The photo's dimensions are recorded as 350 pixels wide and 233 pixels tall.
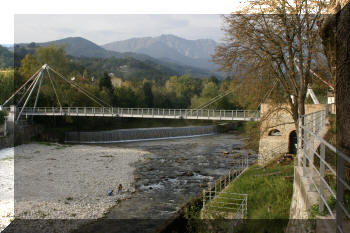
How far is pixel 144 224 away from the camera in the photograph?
41.0 feet

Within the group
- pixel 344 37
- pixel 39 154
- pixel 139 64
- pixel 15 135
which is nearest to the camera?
pixel 344 37

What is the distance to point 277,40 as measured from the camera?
1105 cm

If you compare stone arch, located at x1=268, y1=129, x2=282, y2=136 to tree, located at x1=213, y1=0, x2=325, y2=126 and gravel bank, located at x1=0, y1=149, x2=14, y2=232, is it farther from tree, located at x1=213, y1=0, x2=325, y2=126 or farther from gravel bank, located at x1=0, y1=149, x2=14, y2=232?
gravel bank, located at x1=0, y1=149, x2=14, y2=232

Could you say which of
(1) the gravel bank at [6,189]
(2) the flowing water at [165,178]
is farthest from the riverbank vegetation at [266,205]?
(1) the gravel bank at [6,189]

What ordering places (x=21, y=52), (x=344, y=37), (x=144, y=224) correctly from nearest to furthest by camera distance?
1. (x=344, y=37)
2. (x=144, y=224)
3. (x=21, y=52)

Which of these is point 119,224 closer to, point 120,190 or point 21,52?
point 120,190

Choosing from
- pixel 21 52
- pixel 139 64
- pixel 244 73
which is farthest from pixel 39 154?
pixel 139 64

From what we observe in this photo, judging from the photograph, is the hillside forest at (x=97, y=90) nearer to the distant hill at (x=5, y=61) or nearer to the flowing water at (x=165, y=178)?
the distant hill at (x=5, y=61)

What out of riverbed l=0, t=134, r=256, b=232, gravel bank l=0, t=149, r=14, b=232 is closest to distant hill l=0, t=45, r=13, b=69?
riverbed l=0, t=134, r=256, b=232

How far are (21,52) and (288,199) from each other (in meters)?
136

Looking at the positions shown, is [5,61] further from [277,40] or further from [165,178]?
[277,40]

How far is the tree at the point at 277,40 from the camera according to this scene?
10562 millimetres

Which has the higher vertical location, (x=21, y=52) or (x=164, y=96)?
(x=21, y=52)

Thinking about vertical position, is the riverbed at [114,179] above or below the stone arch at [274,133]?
below
